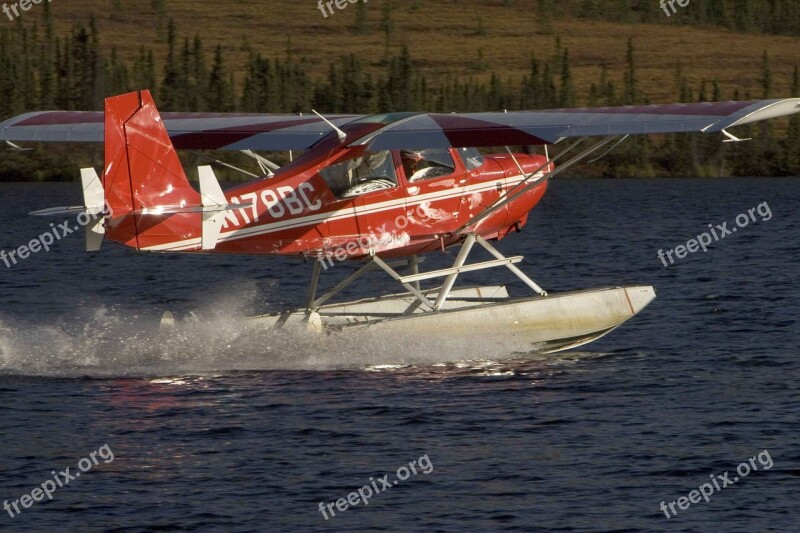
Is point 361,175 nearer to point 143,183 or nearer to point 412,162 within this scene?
point 412,162

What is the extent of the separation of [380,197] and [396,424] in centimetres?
360

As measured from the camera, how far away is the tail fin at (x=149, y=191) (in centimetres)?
1321

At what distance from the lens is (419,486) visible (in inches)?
410

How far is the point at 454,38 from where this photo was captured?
124 meters

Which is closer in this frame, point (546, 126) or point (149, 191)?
point (149, 191)

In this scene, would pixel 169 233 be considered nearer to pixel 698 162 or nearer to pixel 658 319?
pixel 658 319

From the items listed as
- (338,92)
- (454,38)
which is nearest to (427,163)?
(338,92)

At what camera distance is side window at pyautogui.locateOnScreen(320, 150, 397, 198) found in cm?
1467

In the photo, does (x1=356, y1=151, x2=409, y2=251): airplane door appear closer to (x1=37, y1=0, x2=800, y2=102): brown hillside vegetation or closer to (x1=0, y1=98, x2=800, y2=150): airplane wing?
(x1=0, y1=98, x2=800, y2=150): airplane wing

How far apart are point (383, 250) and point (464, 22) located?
118 m

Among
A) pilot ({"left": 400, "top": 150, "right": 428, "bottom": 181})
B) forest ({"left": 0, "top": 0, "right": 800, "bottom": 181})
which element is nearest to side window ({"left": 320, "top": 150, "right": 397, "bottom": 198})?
pilot ({"left": 400, "top": 150, "right": 428, "bottom": 181})

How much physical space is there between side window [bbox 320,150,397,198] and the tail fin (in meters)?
1.51

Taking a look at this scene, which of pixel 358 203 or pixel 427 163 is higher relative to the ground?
pixel 427 163

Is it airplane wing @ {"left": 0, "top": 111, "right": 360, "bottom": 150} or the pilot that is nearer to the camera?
the pilot
